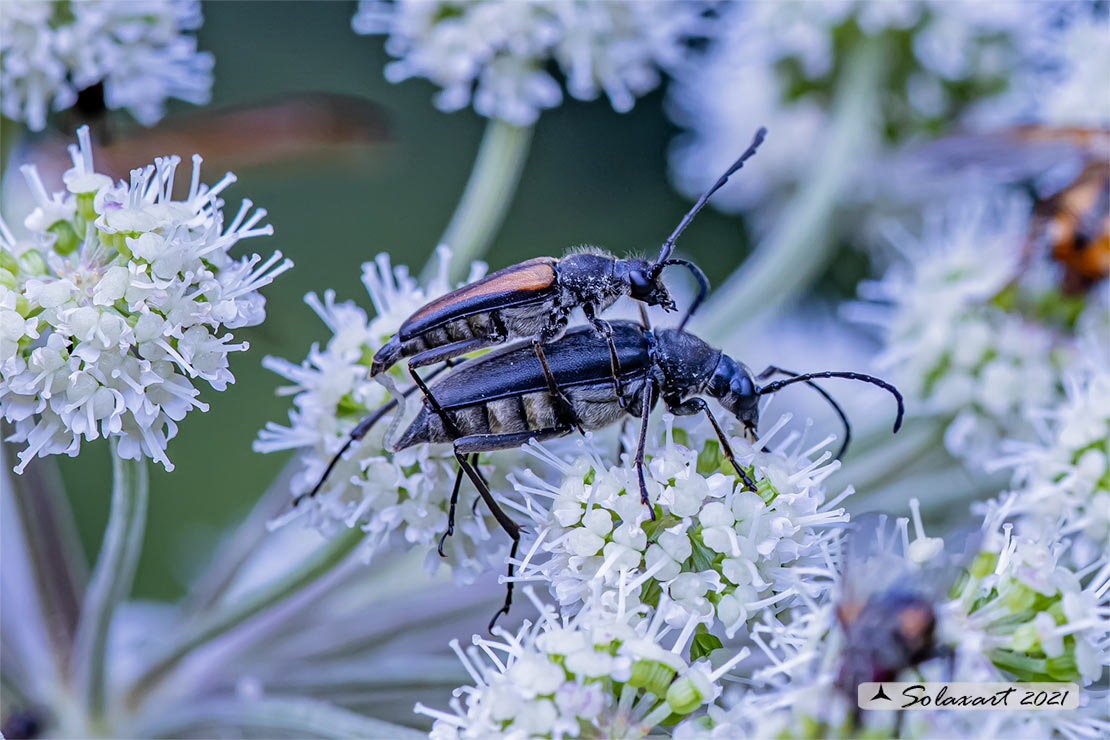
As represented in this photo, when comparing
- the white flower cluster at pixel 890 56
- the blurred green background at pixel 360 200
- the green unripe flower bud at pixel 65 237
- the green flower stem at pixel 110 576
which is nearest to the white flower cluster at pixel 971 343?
the white flower cluster at pixel 890 56

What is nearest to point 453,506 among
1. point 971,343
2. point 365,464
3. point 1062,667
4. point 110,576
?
point 365,464

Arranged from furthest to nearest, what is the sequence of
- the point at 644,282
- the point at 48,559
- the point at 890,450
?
the point at 890,450, the point at 48,559, the point at 644,282

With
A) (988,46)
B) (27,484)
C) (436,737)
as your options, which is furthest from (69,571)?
(988,46)

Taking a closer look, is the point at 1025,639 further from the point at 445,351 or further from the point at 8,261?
the point at 8,261

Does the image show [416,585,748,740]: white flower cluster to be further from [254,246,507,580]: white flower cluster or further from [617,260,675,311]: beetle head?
[617,260,675,311]: beetle head

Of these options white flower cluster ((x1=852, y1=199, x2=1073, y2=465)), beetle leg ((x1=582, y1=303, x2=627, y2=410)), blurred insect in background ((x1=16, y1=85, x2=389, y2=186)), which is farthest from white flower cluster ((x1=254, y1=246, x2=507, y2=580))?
white flower cluster ((x1=852, y1=199, x2=1073, y2=465))

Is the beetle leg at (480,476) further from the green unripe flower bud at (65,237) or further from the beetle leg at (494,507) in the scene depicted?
the green unripe flower bud at (65,237)
